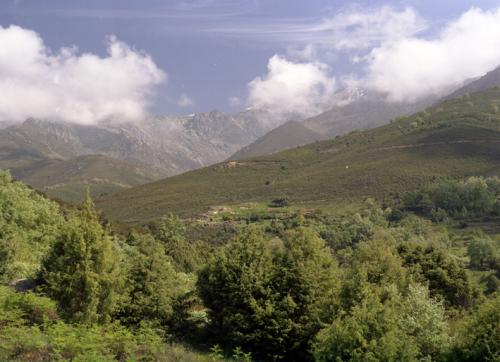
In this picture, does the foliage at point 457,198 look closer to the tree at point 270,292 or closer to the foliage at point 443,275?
the foliage at point 443,275

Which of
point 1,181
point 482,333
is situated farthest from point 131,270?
point 1,181

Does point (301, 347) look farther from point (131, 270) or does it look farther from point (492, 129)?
point (492, 129)

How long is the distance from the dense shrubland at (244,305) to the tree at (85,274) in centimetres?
6

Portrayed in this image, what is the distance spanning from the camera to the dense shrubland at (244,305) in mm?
17359

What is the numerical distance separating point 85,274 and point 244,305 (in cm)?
868

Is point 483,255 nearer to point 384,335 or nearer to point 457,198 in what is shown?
point 457,198

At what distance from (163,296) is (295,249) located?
7902 mm

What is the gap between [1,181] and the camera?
165 ft

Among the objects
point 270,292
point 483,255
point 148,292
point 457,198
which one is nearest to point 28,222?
point 148,292

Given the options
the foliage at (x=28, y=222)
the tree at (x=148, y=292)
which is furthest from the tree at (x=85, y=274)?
the foliage at (x=28, y=222)

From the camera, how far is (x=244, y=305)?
26203 millimetres

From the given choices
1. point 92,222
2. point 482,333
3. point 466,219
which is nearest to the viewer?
point 482,333

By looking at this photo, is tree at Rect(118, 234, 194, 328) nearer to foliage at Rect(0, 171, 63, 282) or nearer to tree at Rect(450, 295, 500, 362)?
foliage at Rect(0, 171, 63, 282)

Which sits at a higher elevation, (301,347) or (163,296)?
(163,296)
